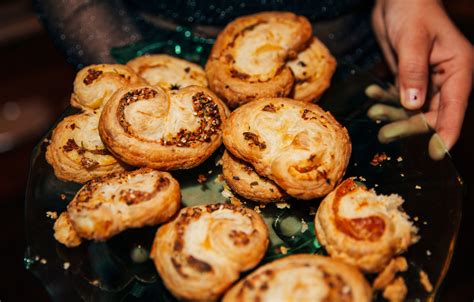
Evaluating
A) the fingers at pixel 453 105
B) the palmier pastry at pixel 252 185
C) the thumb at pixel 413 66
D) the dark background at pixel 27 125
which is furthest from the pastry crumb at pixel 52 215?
the fingers at pixel 453 105

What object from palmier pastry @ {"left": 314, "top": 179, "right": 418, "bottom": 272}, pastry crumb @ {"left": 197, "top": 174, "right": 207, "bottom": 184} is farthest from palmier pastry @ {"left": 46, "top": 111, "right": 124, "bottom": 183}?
palmier pastry @ {"left": 314, "top": 179, "right": 418, "bottom": 272}

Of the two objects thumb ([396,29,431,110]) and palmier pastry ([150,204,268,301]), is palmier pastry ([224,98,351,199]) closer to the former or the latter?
palmier pastry ([150,204,268,301])

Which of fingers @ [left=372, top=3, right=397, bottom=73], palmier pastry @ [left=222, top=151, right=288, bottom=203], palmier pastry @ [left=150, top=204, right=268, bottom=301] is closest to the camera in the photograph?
palmier pastry @ [left=150, top=204, right=268, bottom=301]

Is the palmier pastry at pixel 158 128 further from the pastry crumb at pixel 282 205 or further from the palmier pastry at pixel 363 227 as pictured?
the palmier pastry at pixel 363 227

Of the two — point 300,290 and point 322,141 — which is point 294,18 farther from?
point 300,290

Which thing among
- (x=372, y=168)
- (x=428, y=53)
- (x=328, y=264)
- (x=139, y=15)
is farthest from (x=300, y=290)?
(x=139, y=15)

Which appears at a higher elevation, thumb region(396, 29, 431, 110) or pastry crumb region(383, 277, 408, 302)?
thumb region(396, 29, 431, 110)

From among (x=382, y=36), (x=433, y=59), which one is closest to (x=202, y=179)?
(x=433, y=59)

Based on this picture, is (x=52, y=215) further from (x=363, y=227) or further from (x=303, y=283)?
(x=363, y=227)
